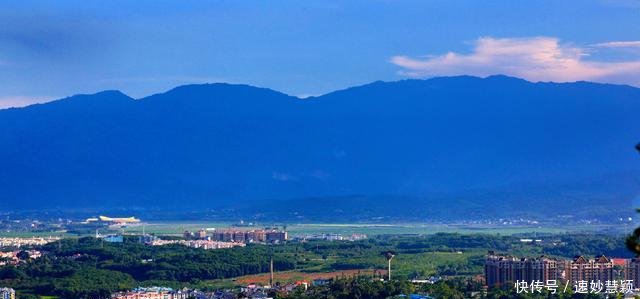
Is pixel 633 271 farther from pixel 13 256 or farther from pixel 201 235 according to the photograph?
pixel 201 235

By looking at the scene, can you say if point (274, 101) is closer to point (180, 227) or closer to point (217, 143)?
point (217, 143)

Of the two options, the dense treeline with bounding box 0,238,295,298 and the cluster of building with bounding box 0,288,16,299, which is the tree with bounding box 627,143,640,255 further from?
the dense treeline with bounding box 0,238,295,298

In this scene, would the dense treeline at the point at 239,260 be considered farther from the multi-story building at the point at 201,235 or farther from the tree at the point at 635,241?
A: the tree at the point at 635,241

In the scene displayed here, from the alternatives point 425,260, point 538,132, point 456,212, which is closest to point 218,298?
point 425,260

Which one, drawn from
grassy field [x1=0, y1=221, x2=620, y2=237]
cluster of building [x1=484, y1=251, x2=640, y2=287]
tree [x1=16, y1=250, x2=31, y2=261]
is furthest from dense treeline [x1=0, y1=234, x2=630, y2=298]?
grassy field [x1=0, y1=221, x2=620, y2=237]

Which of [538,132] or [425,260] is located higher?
[538,132]
